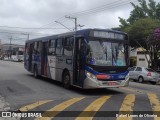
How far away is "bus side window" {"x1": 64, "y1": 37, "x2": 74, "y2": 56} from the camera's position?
1630cm

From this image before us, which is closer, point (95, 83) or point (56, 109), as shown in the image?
point (56, 109)

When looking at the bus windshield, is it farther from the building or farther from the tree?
the building

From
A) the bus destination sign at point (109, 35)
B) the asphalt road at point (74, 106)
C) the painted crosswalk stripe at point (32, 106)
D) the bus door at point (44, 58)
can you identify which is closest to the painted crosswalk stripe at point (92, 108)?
the asphalt road at point (74, 106)

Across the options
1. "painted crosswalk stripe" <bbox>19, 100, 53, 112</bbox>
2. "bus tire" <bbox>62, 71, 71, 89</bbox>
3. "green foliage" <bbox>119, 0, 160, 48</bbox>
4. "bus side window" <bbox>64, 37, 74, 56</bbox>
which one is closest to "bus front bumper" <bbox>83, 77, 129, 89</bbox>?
"bus tire" <bbox>62, 71, 71, 89</bbox>

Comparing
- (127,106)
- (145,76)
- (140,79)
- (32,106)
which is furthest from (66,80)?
(140,79)

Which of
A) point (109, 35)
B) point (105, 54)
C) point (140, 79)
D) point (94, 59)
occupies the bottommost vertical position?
point (140, 79)

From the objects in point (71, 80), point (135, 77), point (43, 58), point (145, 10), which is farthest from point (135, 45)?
point (71, 80)

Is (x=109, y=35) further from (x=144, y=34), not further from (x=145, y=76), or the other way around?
(x=144, y=34)

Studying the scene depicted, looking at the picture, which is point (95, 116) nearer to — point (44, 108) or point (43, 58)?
point (44, 108)

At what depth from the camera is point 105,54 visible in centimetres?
1487

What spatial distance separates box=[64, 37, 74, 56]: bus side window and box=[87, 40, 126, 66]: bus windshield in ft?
5.84

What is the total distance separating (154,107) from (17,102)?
495 cm

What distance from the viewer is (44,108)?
1112 cm

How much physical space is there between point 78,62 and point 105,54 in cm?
131
